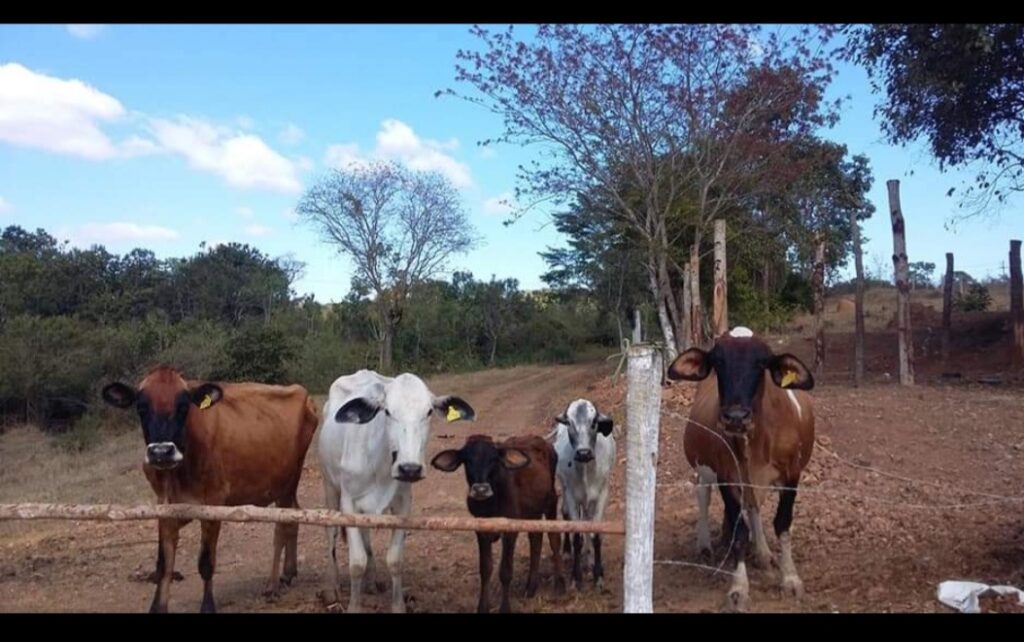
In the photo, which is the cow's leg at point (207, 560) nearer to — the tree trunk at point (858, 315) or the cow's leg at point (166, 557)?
the cow's leg at point (166, 557)

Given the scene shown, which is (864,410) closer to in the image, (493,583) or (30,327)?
(493,583)

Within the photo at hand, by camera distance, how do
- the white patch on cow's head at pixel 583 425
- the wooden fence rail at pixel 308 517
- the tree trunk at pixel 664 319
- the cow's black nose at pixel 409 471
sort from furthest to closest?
1. the tree trunk at pixel 664 319
2. the white patch on cow's head at pixel 583 425
3. the cow's black nose at pixel 409 471
4. the wooden fence rail at pixel 308 517

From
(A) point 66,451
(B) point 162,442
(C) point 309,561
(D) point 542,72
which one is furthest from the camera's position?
(A) point 66,451

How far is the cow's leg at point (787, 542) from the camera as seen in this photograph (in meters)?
6.54

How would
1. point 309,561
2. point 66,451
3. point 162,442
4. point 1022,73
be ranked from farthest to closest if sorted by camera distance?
point 66,451 < point 1022,73 < point 309,561 < point 162,442

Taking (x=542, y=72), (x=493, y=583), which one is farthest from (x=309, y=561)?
(x=542, y=72)

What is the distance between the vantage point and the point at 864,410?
13656 millimetres

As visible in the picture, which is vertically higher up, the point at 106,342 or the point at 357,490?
the point at 106,342

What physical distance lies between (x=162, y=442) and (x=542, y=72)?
13197mm

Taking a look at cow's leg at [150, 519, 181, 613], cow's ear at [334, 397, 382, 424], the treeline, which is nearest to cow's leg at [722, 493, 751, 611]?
cow's ear at [334, 397, 382, 424]

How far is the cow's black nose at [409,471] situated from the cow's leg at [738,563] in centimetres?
239

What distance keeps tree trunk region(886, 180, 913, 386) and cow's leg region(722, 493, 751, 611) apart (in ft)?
36.1

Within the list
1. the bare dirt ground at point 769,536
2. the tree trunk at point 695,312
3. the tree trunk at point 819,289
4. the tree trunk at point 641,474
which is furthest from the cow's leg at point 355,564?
the tree trunk at point 819,289

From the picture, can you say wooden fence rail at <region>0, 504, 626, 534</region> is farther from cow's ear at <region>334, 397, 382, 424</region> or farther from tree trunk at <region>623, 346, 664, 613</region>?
cow's ear at <region>334, 397, 382, 424</region>
